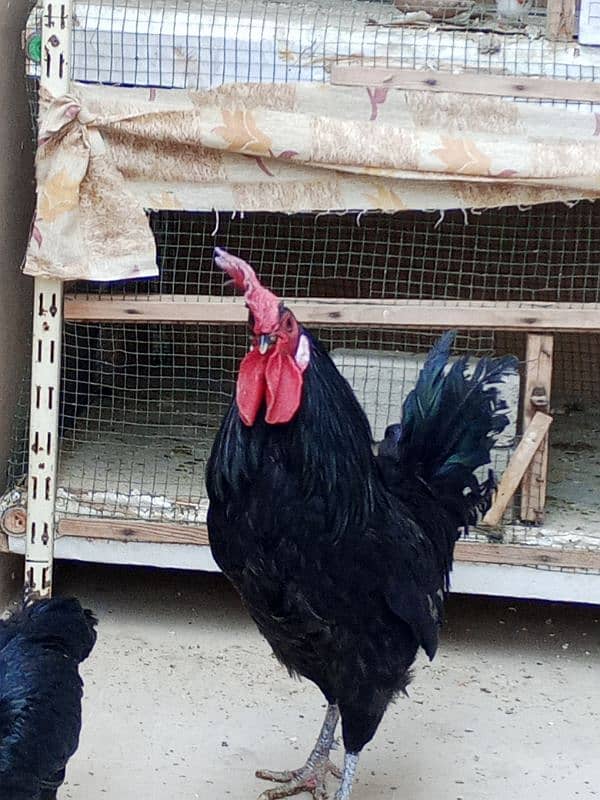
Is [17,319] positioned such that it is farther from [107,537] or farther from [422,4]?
[422,4]

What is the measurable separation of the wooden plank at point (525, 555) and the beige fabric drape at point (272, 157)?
1252 millimetres

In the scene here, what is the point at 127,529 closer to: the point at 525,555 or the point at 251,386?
the point at 525,555

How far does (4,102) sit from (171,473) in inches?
63.5

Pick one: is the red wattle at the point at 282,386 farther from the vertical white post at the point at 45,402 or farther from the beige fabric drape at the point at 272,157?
the vertical white post at the point at 45,402

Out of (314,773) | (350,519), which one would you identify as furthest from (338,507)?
(314,773)

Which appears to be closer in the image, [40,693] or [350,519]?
[40,693]

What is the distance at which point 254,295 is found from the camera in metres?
2.96

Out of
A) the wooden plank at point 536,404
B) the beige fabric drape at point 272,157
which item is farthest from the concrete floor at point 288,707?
the beige fabric drape at point 272,157

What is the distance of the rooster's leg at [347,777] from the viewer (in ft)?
11.5

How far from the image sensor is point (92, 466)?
16.6 ft

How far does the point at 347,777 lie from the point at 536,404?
163cm

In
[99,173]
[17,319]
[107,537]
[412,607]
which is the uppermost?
[99,173]

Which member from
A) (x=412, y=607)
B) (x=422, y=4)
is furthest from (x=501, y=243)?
(x=412, y=607)

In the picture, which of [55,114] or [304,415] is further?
[55,114]
